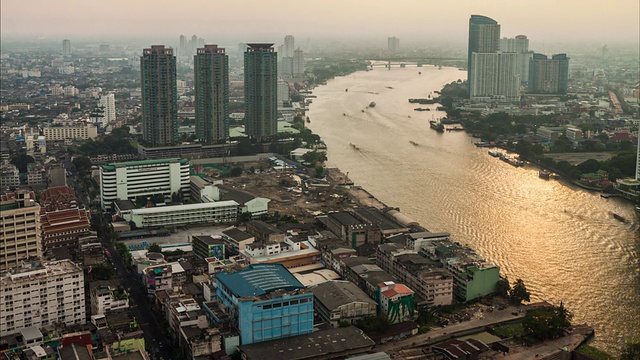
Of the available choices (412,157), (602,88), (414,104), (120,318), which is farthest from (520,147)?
(602,88)

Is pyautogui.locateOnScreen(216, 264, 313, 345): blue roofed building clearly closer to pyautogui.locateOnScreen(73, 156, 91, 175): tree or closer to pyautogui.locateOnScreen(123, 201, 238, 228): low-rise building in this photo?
pyautogui.locateOnScreen(123, 201, 238, 228): low-rise building

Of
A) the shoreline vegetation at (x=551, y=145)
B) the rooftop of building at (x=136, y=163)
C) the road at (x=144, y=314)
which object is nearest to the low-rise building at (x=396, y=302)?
the road at (x=144, y=314)

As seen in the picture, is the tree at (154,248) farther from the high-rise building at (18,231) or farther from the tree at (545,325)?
the tree at (545,325)

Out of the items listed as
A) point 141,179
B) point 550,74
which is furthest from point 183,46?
point 141,179

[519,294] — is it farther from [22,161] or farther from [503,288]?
[22,161]

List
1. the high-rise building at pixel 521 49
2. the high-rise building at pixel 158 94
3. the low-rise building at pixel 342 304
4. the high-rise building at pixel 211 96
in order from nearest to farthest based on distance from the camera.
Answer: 1. the low-rise building at pixel 342 304
2. the high-rise building at pixel 158 94
3. the high-rise building at pixel 211 96
4. the high-rise building at pixel 521 49

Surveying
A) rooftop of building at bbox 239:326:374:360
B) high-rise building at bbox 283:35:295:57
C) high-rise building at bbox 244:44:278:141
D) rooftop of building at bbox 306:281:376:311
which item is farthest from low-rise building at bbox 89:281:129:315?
high-rise building at bbox 283:35:295:57
